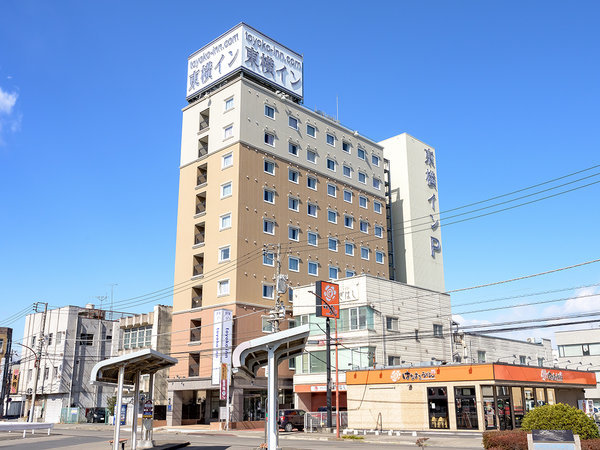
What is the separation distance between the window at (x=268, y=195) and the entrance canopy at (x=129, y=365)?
124 ft

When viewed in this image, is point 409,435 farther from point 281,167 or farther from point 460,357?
point 281,167

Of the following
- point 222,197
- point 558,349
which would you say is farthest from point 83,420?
point 558,349

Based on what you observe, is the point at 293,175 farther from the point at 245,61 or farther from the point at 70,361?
the point at 70,361

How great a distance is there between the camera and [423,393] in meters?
37.9

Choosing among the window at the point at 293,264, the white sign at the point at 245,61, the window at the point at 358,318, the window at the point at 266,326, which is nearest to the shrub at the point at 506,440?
the window at the point at 358,318

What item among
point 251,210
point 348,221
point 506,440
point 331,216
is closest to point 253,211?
point 251,210

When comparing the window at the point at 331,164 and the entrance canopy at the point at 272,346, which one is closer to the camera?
the entrance canopy at the point at 272,346

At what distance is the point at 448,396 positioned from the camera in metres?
36.8

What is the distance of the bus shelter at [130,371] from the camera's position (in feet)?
71.6

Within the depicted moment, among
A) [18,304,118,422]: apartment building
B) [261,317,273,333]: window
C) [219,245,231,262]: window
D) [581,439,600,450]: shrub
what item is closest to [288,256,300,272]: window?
[261,317,273,333]: window

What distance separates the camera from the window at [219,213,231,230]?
5978cm

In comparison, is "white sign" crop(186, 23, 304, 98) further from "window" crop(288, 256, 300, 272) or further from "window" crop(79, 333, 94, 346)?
"window" crop(79, 333, 94, 346)

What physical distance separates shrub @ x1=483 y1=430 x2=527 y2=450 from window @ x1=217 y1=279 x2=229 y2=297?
3909cm

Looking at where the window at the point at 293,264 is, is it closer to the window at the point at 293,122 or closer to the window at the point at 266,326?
the window at the point at 266,326
